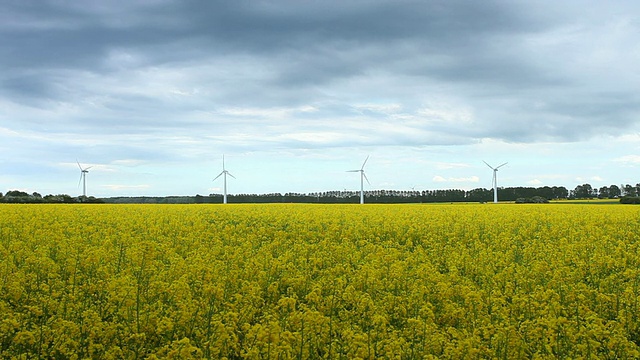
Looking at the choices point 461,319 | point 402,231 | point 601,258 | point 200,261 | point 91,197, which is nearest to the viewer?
point 461,319

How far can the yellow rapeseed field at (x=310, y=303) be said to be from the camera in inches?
346

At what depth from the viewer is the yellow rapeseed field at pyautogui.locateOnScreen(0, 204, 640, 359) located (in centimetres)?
879

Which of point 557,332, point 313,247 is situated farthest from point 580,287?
point 313,247

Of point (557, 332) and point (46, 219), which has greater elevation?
point (46, 219)

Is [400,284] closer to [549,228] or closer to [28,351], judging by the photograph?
[28,351]

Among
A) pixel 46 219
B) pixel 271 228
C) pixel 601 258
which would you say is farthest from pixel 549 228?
pixel 46 219

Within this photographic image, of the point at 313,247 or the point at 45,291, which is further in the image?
the point at 313,247

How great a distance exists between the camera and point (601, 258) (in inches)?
677

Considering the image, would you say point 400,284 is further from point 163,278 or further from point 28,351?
point 28,351

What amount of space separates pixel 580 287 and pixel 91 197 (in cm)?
7791

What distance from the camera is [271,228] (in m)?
25.2

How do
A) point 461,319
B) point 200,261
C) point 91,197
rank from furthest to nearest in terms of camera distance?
point 91,197 < point 200,261 < point 461,319

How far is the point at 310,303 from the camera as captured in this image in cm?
1195

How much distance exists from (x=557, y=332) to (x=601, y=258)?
9.22 m
